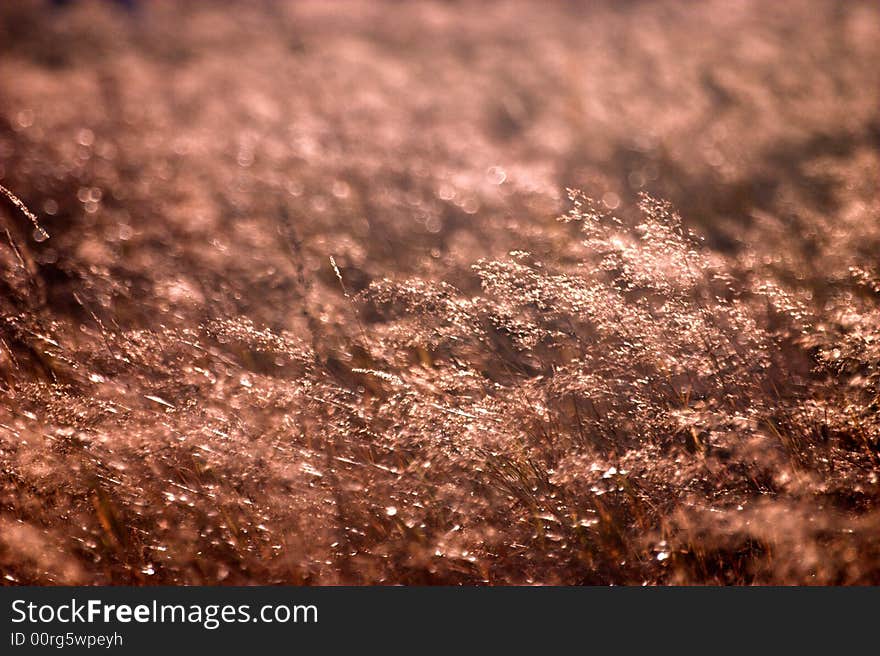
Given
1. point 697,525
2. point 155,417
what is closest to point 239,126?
point 155,417

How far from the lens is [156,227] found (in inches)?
71.8

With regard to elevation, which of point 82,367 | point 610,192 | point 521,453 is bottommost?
point 521,453

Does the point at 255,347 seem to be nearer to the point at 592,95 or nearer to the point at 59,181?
the point at 59,181

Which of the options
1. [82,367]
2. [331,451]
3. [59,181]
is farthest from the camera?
[59,181]

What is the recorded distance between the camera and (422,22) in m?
2.12

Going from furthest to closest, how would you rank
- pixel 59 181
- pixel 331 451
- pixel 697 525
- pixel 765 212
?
pixel 59 181 → pixel 765 212 → pixel 331 451 → pixel 697 525

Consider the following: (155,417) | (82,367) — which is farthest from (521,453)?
(82,367)

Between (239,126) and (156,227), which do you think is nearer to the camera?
(156,227)

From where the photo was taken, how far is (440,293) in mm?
1509

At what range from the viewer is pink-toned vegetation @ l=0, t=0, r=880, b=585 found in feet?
4.09

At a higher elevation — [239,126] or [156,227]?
[239,126]

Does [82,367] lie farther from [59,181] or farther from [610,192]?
[610,192]

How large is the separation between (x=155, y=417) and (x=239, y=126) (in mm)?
1024

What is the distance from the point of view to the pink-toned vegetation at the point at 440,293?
4.09 ft
